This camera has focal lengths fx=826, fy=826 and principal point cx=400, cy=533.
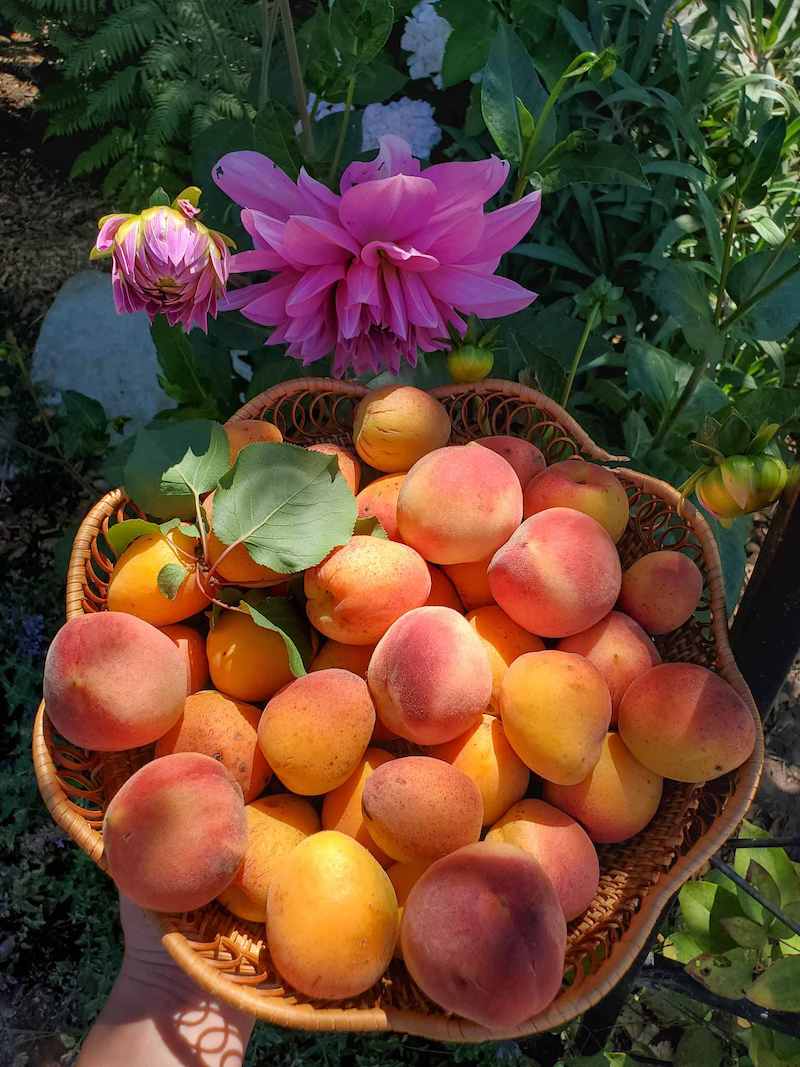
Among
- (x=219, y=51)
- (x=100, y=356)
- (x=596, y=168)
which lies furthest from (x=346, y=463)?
(x=100, y=356)

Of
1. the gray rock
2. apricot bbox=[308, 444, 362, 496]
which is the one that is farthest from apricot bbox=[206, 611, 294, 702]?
the gray rock

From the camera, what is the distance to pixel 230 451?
3.44 feet

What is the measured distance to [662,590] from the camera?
1012mm

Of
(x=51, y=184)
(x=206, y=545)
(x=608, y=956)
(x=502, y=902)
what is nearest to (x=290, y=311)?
(x=206, y=545)

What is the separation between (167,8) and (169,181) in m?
0.61

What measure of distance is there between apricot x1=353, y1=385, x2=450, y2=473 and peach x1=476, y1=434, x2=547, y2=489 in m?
0.07

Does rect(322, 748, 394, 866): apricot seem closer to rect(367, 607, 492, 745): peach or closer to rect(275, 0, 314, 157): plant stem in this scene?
rect(367, 607, 492, 745): peach

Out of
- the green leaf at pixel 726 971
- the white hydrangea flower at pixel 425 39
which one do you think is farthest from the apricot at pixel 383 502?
the white hydrangea flower at pixel 425 39

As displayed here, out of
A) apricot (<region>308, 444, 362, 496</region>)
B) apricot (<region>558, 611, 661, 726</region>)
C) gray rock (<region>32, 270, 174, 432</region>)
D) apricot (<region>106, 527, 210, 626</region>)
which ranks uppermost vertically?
apricot (<region>308, 444, 362, 496</region>)

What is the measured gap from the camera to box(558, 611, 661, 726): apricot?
0.99m

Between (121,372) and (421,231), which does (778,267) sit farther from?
(121,372)

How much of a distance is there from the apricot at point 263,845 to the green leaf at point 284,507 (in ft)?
0.88

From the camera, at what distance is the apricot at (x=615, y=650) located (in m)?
0.99

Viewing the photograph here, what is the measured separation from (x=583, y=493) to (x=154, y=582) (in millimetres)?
531
